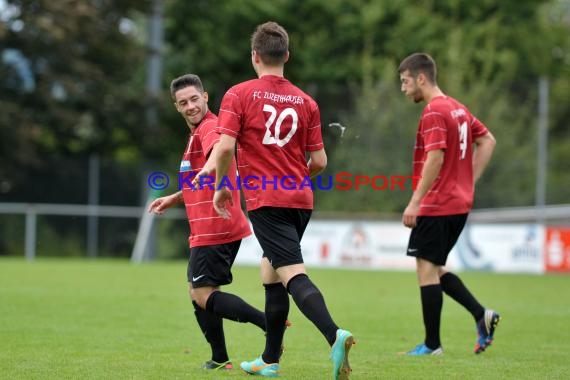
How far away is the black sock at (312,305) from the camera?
5.53 m

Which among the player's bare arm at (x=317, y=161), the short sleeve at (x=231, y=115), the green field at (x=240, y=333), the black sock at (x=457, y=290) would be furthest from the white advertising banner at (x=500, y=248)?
the short sleeve at (x=231, y=115)

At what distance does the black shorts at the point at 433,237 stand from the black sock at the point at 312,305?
2010 mm

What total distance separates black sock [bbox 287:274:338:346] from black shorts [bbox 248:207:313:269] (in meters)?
0.14

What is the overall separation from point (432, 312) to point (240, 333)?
196 centimetres

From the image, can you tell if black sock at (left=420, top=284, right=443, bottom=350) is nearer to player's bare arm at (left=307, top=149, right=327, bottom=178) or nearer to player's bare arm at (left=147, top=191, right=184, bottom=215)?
player's bare arm at (left=307, top=149, right=327, bottom=178)

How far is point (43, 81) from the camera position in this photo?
26.4 meters

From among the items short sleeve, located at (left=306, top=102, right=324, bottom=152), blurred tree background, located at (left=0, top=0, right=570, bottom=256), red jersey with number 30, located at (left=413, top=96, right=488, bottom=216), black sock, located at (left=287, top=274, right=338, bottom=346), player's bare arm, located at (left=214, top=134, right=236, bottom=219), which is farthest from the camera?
blurred tree background, located at (left=0, top=0, right=570, bottom=256)

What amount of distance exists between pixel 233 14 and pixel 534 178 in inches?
499

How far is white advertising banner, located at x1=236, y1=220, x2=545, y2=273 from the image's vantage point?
19766 mm

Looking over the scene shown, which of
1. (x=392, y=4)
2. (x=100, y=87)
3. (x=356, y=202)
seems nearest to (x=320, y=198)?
(x=356, y=202)

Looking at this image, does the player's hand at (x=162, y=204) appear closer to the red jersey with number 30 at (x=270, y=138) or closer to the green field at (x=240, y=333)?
the red jersey with number 30 at (x=270, y=138)

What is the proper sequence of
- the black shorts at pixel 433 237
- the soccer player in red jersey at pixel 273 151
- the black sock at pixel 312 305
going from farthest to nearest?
the black shorts at pixel 433 237 < the soccer player in red jersey at pixel 273 151 < the black sock at pixel 312 305

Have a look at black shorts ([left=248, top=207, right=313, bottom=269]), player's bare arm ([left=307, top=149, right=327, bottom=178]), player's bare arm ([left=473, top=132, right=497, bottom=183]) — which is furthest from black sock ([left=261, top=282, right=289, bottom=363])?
player's bare arm ([left=473, top=132, right=497, bottom=183])

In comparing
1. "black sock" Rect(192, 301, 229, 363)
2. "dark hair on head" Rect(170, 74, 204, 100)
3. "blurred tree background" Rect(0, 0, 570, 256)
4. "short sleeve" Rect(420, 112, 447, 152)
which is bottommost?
"black sock" Rect(192, 301, 229, 363)
